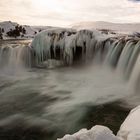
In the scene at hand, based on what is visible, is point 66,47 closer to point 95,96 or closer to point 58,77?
point 58,77

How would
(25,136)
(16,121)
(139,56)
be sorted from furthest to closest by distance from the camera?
1. (139,56)
2. (16,121)
3. (25,136)

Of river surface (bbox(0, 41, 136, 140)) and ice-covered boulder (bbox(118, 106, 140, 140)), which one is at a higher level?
ice-covered boulder (bbox(118, 106, 140, 140))

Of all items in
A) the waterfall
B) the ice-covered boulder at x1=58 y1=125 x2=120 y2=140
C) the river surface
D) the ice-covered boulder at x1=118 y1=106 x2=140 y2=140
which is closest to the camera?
the ice-covered boulder at x1=58 y1=125 x2=120 y2=140

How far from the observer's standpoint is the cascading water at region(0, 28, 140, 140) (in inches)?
275

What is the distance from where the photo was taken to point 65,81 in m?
11.6

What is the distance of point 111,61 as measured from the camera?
11.7 meters

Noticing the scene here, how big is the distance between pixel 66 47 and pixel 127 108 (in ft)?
21.0

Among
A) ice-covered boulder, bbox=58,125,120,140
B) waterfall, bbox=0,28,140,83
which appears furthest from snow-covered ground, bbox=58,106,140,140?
waterfall, bbox=0,28,140,83

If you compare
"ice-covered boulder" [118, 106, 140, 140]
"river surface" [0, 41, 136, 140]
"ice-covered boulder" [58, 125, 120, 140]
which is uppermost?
"ice-covered boulder" [58, 125, 120, 140]

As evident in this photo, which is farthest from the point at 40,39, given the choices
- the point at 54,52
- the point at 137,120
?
the point at 137,120

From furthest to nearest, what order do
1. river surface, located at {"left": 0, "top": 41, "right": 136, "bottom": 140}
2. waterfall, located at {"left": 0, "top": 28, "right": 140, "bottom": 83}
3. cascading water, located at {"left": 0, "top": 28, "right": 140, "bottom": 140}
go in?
1. waterfall, located at {"left": 0, "top": 28, "right": 140, "bottom": 83}
2. cascading water, located at {"left": 0, "top": 28, "right": 140, "bottom": 140}
3. river surface, located at {"left": 0, "top": 41, "right": 136, "bottom": 140}

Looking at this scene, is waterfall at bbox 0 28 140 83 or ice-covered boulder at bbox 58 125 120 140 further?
waterfall at bbox 0 28 140 83

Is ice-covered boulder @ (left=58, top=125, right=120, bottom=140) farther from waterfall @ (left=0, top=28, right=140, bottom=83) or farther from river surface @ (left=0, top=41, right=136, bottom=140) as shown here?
waterfall @ (left=0, top=28, right=140, bottom=83)

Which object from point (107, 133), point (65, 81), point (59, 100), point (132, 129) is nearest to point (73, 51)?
point (65, 81)
